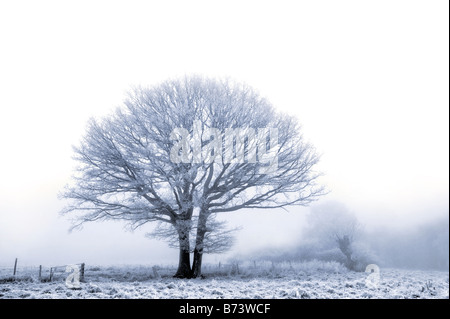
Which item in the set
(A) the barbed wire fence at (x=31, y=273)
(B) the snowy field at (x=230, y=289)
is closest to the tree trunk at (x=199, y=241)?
(B) the snowy field at (x=230, y=289)

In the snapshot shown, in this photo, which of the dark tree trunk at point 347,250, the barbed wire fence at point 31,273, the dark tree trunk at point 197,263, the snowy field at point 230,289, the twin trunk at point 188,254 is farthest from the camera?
the dark tree trunk at point 347,250

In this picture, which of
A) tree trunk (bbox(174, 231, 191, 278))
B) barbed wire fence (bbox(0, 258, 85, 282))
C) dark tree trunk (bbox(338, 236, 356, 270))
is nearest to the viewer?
barbed wire fence (bbox(0, 258, 85, 282))

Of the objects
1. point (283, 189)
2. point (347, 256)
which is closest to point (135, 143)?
point (283, 189)

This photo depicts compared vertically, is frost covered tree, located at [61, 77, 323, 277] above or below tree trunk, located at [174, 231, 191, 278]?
above

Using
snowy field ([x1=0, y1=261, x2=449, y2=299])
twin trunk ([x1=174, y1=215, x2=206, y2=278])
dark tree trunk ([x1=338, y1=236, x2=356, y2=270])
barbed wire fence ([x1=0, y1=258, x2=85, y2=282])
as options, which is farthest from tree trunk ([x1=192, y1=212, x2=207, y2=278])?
dark tree trunk ([x1=338, y1=236, x2=356, y2=270])

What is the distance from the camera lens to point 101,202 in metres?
12.7

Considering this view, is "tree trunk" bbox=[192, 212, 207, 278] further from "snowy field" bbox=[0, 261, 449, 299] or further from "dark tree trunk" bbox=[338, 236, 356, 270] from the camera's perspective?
"dark tree trunk" bbox=[338, 236, 356, 270]

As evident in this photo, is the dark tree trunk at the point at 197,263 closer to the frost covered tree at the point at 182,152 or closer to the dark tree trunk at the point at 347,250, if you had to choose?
the frost covered tree at the point at 182,152

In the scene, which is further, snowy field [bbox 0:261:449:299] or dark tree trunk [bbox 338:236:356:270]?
dark tree trunk [bbox 338:236:356:270]

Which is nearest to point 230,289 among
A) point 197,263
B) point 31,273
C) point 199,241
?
point 199,241

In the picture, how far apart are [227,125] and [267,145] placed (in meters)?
1.86

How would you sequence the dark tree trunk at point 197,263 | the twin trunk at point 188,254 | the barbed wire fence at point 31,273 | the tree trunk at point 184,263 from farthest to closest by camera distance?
the dark tree trunk at point 197,263
the tree trunk at point 184,263
the twin trunk at point 188,254
the barbed wire fence at point 31,273

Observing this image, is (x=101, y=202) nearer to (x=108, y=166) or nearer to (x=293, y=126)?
(x=108, y=166)

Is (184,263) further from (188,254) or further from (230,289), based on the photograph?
(230,289)
